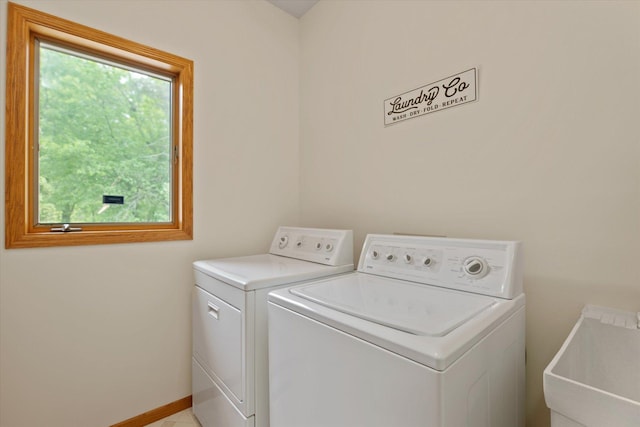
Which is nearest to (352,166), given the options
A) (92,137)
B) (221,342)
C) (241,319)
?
(241,319)

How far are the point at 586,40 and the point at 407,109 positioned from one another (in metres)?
0.72

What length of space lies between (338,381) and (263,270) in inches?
28.2

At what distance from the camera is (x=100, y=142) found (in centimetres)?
158

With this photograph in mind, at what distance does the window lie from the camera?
1.29m

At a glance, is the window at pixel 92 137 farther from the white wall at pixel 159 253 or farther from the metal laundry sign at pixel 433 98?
the metal laundry sign at pixel 433 98

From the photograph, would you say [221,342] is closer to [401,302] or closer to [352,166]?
[401,302]

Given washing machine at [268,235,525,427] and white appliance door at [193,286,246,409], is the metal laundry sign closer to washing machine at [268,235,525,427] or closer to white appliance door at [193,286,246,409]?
washing machine at [268,235,525,427]

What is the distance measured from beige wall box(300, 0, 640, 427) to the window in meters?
1.19

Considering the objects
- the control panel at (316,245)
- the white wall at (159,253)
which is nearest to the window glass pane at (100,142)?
the white wall at (159,253)

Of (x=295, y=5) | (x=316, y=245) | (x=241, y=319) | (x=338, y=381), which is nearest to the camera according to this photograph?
(x=338, y=381)

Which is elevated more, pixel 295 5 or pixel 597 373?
pixel 295 5

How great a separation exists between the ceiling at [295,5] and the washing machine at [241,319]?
171cm

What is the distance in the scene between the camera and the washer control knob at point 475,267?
105cm

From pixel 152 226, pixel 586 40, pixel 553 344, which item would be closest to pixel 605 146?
pixel 586 40
